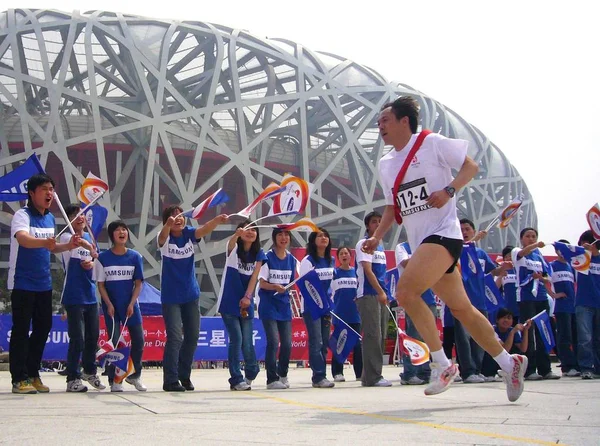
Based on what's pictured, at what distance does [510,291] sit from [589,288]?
1709mm

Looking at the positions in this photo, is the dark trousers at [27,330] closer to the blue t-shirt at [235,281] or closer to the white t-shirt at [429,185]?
the blue t-shirt at [235,281]

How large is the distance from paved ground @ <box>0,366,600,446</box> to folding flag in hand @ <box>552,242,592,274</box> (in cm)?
345

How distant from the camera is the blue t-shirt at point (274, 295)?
8.41 metres

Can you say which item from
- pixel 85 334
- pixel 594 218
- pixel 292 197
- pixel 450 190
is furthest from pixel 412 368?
→ pixel 450 190

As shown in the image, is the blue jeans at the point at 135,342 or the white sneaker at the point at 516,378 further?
the blue jeans at the point at 135,342

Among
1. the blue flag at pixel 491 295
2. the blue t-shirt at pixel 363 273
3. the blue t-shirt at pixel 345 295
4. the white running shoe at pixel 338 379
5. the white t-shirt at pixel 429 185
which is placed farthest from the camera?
the white running shoe at pixel 338 379

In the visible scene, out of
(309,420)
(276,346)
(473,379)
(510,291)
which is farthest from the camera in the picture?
(510,291)

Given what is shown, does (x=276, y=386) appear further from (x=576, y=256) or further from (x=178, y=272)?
(x=576, y=256)

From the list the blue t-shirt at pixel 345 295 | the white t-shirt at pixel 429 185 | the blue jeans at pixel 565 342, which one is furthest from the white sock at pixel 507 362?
the blue jeans at pixel 565 342

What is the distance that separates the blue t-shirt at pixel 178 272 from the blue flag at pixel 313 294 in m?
1.58

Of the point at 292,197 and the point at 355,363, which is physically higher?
the point at 292,197

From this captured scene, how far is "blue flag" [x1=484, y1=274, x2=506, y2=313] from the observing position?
31.7 feet

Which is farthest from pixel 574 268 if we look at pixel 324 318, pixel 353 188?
pixel 353 188

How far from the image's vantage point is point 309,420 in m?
4.00
